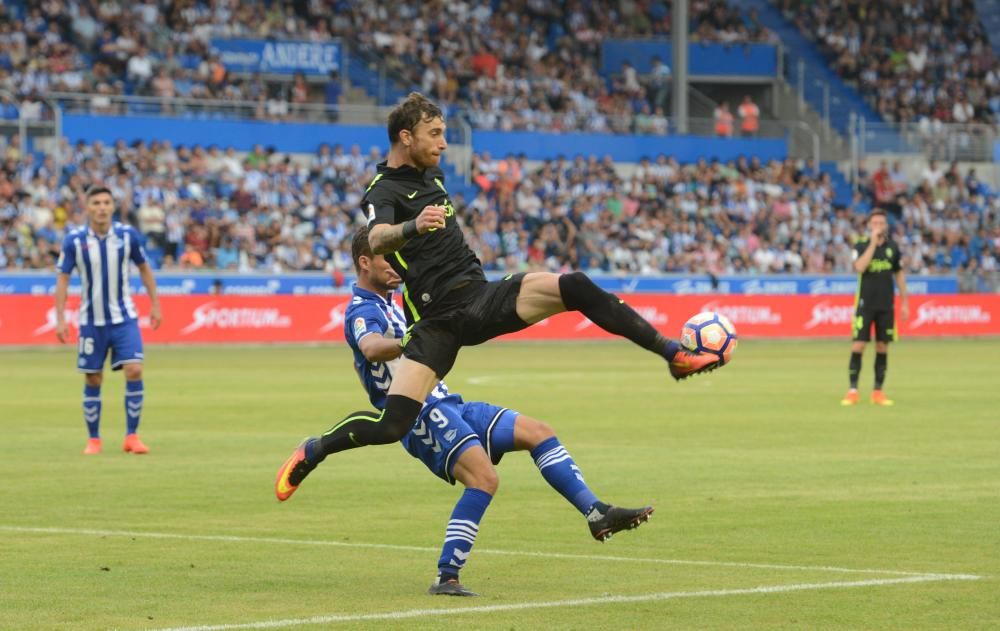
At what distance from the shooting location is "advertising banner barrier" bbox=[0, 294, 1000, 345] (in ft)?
119

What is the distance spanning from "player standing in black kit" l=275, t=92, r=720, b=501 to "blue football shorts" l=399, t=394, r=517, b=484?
0.29 meters

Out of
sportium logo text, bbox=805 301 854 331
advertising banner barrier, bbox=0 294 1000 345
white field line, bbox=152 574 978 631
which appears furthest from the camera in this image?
sportium logo text, bbox=805 301 854 331

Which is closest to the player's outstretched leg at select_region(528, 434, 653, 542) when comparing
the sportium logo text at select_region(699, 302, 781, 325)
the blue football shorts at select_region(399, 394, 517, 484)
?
the blue football shorts at select_region(399, 394, 517, 484)

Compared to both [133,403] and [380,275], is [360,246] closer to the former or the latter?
[380,275]

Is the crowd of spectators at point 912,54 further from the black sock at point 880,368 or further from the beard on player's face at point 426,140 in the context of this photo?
the beard on player's face at point 426,140

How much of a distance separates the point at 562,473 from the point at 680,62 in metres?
44.4

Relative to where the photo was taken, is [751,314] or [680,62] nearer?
[751,314]

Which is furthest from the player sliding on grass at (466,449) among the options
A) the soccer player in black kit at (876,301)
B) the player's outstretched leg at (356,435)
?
the soccer player in black kit at (876,301)

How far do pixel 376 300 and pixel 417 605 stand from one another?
80.3 inches

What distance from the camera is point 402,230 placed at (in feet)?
27.7

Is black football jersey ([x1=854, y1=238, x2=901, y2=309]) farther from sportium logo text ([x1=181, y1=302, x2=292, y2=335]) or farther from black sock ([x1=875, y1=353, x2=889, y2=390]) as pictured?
sportium logo text ([x1=181, y1=302, x2=292, y2=335])

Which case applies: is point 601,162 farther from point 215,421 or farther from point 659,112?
point 215,421

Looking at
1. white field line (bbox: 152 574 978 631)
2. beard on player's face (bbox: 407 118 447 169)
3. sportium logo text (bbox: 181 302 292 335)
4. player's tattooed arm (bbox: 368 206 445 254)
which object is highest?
beard on player's face (bbox: 407 118 447 169)

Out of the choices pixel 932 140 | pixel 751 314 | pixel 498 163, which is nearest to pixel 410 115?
pixel 751 314
